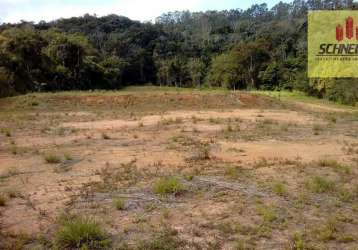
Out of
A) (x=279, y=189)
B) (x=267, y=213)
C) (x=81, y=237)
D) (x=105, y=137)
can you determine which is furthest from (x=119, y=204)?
(x=105, y=137)

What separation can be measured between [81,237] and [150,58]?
56.9 meters

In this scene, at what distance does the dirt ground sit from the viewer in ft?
17.1

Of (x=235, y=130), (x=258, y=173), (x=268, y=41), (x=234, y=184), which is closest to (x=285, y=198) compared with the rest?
(x=234, y=184)

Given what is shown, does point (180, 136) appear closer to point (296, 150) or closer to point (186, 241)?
point (296, 150)

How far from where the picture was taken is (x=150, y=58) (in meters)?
60.9

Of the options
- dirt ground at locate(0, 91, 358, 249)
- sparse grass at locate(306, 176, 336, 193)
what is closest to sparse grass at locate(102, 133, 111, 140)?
dirt ground at locate(0, 91, 358, 249)

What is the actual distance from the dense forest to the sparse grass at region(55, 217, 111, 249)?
81.9 ft

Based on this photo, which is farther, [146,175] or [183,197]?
[146,175]

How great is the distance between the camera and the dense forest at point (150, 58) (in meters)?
35.5

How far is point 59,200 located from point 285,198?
9.72 feet

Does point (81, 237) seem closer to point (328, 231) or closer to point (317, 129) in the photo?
point (328, 231)

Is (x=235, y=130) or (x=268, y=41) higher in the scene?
(x=268, y=41)

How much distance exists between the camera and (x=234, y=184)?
23.8 feet

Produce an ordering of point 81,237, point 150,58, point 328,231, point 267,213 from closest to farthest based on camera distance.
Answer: point 81,237, point 328,231, point 267,213, point 150,58
